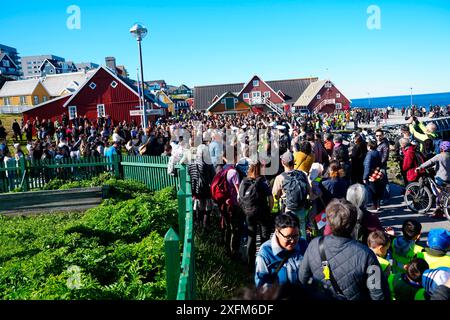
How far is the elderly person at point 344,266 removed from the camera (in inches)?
121

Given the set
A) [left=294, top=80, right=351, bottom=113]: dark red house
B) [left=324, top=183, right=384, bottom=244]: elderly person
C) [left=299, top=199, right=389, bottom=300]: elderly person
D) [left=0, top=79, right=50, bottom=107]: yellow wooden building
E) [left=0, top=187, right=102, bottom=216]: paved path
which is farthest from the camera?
[left=294, top=80, right=351, bottom=113]: dark red house

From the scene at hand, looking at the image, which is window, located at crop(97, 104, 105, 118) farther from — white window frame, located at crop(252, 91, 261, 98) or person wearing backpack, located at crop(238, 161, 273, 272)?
white window frame, located at crop(252, 91, 261, 98)

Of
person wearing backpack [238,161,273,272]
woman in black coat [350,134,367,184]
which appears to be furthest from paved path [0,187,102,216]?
woman in black coat [350,134,367,184]

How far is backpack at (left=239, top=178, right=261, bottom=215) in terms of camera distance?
238 inches

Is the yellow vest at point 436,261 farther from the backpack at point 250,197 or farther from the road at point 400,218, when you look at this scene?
the road at point 400,218

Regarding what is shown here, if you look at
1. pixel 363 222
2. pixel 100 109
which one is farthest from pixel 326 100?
pixel 363 222

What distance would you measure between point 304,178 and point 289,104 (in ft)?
228

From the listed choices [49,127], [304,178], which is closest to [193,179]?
[304,178]

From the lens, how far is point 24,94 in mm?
62250

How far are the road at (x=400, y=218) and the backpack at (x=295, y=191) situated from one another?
10.0 feet

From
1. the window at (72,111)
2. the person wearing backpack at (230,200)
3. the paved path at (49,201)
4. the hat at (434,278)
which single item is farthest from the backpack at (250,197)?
the window at (72,111)

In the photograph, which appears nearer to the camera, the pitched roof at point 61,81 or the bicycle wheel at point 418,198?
the bicycle wheel at point 418,198

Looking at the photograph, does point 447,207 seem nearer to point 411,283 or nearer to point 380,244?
point 380,244
